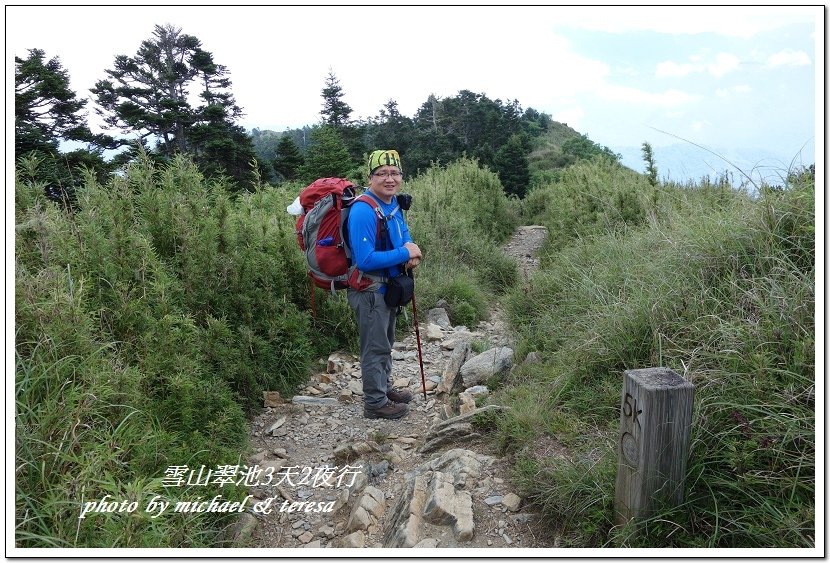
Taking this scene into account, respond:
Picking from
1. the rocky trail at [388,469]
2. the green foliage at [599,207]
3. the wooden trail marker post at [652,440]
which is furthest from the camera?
the green foliage at [599,207]

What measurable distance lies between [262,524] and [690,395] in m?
2.67

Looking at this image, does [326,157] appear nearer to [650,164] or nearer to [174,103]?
[174,103]

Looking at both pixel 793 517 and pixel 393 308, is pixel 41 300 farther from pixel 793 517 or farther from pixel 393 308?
pixel 793 517

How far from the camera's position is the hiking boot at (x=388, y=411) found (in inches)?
183

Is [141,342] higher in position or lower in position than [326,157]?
lower

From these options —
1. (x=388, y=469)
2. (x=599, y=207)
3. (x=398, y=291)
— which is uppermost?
(x=599, y=207)

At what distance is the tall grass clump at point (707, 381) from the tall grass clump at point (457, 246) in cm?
287

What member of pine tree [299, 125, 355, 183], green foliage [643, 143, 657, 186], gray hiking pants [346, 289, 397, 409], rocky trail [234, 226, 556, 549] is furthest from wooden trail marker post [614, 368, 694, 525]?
pine tree [299, 125, 355, 183]

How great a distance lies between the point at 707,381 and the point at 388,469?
2.29 metres

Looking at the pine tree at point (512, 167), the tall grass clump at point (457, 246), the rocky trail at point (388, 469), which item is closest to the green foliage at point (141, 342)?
the rocky trail at point (388, 469)

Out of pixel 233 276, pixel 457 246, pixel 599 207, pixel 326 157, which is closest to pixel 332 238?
pixel 233 276

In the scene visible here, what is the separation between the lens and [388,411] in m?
4.64

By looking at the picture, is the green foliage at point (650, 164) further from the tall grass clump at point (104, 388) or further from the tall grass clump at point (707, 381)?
the tall grass clump at point (104, 388)

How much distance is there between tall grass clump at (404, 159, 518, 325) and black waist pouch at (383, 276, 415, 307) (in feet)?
10.1
